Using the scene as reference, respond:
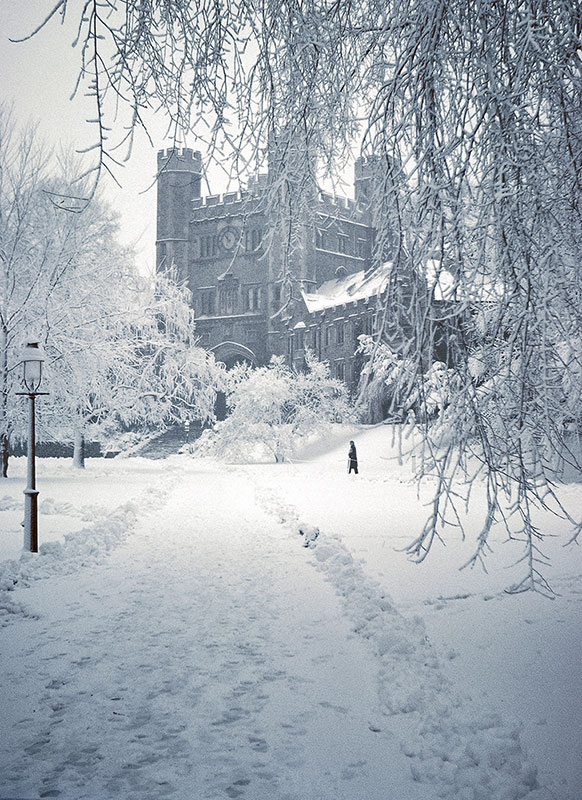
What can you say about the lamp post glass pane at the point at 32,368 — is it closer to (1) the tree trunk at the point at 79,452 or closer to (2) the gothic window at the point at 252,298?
(1) the tree trunk at the point at 79,452

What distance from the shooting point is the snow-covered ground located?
2783mm

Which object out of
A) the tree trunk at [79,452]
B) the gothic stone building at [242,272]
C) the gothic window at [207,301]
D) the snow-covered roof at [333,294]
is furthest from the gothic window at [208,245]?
the tree trunk at [79,452]

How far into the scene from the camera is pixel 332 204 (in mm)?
4199

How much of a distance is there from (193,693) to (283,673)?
57 centimetres

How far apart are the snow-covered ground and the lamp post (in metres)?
0.25

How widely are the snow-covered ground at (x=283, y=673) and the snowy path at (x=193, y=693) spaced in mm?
12

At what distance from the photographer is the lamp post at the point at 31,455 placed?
7367mm

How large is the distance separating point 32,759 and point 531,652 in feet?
9.76

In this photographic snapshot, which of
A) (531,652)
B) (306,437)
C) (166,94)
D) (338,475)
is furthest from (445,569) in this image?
(306,437)

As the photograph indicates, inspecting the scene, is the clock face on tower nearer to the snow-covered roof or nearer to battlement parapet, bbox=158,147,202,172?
battlement parapet, bbox=158,147,202,172

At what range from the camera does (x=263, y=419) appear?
89.8 ft

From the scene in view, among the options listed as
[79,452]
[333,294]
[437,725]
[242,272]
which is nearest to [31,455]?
[437,725]

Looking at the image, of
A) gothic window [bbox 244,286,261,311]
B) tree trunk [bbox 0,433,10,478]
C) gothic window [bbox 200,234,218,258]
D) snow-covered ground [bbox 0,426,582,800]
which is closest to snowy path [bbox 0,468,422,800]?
snow-covered ground [bbox 0,426,582,800]

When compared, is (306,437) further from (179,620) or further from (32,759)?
(32,759)
